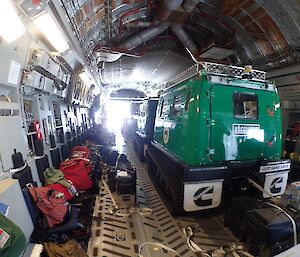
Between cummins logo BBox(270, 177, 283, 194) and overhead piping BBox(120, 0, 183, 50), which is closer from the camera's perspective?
cummins logo BBox(270, 177, 283, 194)

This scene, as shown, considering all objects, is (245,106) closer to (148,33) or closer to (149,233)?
(149,233)

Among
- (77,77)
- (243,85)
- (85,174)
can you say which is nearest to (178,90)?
(243,85)

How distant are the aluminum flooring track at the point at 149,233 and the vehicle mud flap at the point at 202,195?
37 centimetres

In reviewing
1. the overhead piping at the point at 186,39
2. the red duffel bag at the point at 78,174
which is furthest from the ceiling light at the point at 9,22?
the overhead piping at the point at 186,39

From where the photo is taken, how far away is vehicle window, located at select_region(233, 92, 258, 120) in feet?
11.9

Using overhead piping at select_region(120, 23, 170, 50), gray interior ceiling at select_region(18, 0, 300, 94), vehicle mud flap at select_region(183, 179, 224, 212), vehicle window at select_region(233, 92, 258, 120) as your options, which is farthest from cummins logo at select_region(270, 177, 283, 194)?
overhead piping at select_region(120, 23, 170, 50)

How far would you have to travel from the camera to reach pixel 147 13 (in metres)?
5.94

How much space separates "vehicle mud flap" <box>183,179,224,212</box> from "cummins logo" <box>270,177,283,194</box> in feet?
3.35

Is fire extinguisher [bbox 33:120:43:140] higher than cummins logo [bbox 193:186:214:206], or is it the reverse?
fire extinguisher [bbox 33:120:43:140]

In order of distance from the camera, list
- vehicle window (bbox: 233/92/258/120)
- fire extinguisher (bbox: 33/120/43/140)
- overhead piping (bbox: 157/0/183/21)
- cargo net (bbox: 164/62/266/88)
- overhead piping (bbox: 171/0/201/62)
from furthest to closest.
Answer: overhead piping (bbox: 171/0/201/62) < overhead piping (bbox: 157/0/183/21) < fire extinguisher (bbox: 33/120/43/140) < vehicle window (bbox: 233/92/258/120) < cargo net (bbox: 164/62/266/88)

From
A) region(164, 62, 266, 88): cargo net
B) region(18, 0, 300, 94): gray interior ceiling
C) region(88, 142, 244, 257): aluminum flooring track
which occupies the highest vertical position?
region(18, 0, 300, 94): gray interior ceiling

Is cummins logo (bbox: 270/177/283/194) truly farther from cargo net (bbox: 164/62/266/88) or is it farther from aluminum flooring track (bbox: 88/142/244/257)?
cargo net (bbox: 164/62/266/88)

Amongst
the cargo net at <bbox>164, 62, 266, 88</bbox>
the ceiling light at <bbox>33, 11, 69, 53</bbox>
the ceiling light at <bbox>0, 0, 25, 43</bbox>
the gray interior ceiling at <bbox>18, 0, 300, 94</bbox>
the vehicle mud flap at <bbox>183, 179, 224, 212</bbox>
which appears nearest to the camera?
the ceiling light at <bbox>0, 0, 25, 43</bbox>

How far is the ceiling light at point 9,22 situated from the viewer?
1.92 meters
